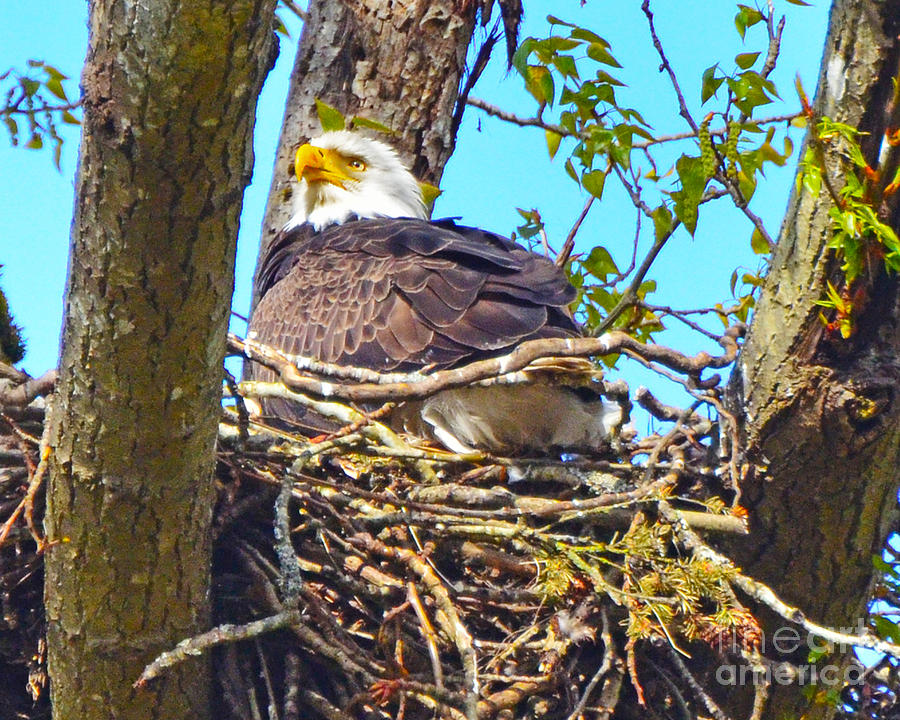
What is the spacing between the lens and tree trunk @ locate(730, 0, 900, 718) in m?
2.75

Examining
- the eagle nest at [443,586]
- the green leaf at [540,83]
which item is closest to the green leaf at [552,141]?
the green leaf at [540,83]

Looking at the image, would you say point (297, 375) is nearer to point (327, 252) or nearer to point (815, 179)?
point (815, 179)

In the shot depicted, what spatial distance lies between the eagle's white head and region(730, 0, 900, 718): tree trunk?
3.01 metres

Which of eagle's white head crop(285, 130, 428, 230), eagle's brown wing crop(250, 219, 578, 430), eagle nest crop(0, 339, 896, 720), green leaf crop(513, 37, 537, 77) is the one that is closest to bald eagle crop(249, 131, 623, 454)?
eagle's brown wing crop(250, 219, 578, 430)

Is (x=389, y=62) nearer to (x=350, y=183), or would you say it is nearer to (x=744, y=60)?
(x=350, y=183)

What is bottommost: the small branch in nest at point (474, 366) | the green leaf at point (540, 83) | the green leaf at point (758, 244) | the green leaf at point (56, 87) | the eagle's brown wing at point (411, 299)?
the small branch in nest at point (474, 366)

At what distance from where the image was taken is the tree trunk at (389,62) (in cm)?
556

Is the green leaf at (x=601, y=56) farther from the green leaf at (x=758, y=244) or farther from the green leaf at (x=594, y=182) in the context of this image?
the green leaf at (x=758, y=244)

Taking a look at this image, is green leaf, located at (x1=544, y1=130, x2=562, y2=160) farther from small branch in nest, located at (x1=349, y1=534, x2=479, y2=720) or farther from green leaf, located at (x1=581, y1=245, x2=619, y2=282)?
small branch in nest, located at (x1=349, y1=534, x2=479, y2=720)

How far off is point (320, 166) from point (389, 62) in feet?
1.97

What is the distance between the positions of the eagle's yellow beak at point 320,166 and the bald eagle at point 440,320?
0.53 meters

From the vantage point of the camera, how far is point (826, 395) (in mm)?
2949

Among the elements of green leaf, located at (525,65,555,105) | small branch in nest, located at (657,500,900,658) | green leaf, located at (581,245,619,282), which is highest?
green leaf, located at (525,65,555,105)

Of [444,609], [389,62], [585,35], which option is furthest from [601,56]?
[444,609]
